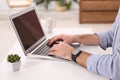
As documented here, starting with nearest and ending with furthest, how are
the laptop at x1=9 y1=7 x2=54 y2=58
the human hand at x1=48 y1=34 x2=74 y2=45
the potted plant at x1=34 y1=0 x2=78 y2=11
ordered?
1. the laptop at x1=9 y1=7 x2=54 y2=58
2. the human hand at x1=48 y1=34 x2=74 y2=45
3. the potted plant at x1=34 y1=0 x2=78 y2=11

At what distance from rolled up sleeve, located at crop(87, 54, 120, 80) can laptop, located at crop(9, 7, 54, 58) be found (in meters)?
0.28

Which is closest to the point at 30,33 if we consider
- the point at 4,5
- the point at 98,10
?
the point at 98,10

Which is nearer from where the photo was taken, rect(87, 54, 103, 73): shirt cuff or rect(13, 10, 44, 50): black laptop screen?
rect(87, 54, 103, 73): shirt cuff

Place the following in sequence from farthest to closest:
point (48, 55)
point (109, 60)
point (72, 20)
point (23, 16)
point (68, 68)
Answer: point (72, 20), point (23, 16), point (48, 55), point (68, 68), point (109, 60)

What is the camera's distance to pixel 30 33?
1343 millimetres

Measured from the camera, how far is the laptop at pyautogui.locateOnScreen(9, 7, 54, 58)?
3.96 feet

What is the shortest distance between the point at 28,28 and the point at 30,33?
32 millimetres

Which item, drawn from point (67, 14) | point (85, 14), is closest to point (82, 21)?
point (85, 14)

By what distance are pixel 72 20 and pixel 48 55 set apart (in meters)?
3.29

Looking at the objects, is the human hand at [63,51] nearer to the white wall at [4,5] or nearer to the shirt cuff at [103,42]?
the shirt cuff at [103,42]

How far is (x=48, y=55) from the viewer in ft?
3.96

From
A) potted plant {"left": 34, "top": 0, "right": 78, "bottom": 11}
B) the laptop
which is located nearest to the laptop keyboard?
the laptop

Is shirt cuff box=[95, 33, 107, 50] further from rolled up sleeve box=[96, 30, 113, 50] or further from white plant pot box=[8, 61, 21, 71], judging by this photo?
white plant pot box=[8, 61, 21, 71]

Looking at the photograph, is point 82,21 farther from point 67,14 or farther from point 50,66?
point 50,66
